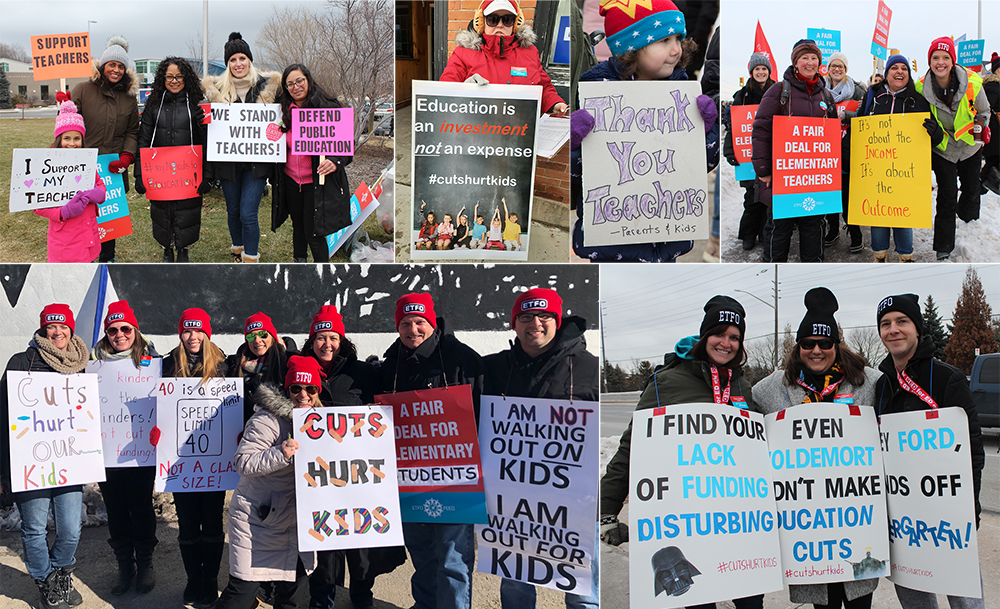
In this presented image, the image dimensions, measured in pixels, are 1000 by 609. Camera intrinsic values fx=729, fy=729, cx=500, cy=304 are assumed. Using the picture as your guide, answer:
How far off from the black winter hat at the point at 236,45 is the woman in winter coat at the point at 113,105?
0.69 meters

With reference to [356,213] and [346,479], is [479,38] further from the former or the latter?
[346,479]

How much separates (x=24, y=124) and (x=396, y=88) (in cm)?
257

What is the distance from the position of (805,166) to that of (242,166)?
3.93 meters

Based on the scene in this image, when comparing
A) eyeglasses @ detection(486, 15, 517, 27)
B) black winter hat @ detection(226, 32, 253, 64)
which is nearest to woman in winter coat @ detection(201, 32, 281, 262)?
black winter hat @ detection(226, 32, 253, 64)

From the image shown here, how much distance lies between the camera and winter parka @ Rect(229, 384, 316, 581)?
410 centimetres

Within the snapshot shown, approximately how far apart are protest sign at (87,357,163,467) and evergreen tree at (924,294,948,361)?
16.8 ft

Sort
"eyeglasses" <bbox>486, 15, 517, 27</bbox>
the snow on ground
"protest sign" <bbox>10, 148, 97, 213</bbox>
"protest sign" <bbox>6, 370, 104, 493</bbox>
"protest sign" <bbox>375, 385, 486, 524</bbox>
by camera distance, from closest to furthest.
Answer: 1. "protest sign" <bbox>375, 385, 486, 524</bbox>
2. "protest sign" <bbox>6, 370, 104, 493</bbox>
3. "eyeglasses" <bbox>486, 15, 517, 27</bbox>
4. "protest sign" <bbox>10, 148, 97, 213</bbox>
5. the snow on ground

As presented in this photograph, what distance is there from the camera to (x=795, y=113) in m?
5.04

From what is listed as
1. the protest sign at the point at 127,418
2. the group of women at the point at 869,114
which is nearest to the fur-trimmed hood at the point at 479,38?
the group of women at the point at 869,114

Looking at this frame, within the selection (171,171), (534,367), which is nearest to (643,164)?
(534,367)

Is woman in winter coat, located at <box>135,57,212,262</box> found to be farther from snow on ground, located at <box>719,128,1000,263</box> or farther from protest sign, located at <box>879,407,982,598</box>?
protest sign, located at <box>879,407,982,598</box>

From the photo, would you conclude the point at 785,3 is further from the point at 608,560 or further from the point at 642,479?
A: the point at 608,560

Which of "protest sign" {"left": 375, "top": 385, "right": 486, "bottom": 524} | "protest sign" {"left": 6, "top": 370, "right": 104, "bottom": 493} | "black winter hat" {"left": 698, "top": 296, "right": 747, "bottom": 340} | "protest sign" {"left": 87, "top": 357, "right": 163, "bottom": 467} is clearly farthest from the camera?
"protest sign" {"left": 87, "top": 357, "right": 163, "bottom": 467}

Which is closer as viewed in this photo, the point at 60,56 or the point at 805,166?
the point at 60,56
